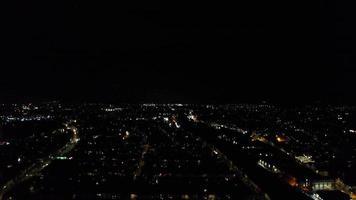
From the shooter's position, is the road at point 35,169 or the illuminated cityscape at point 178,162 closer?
the illuminated cityscape at point 178,162

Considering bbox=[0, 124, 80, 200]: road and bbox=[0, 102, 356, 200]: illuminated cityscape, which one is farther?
bbox=[0, 124, 80, 200]: road

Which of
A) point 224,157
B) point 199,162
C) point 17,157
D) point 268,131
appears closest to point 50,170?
point 17,157

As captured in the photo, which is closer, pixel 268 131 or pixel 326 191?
pixel 326 191

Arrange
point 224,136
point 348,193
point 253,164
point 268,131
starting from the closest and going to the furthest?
1. point 348,193
2. point 253,164
3. point 224,136
4. point 268,131

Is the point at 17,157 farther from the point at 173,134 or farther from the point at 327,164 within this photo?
the point at 327,164

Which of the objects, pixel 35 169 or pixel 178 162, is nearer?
pixel 35 169

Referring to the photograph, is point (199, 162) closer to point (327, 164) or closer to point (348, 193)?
point (327, 164)

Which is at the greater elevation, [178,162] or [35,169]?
[178,162]

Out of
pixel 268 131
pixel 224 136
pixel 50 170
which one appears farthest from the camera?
pixel 268 131
